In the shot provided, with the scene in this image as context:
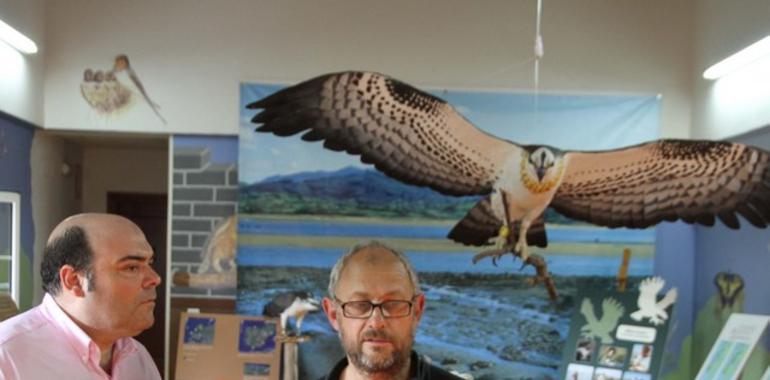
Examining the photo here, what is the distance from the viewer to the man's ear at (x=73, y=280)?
1686 mm

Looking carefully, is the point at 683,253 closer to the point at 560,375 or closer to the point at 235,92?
the point at 560,375

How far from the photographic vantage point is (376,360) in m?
1.39

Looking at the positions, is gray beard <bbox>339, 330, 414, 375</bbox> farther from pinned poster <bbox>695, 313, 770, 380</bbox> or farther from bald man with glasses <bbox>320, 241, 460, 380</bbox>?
pinned poster <bbox>695, 313, 770, 380</bbox>

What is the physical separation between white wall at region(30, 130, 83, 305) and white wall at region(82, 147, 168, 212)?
24 cm

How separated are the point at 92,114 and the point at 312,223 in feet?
5.10

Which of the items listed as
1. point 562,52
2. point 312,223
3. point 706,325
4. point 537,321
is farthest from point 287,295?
point 706,325

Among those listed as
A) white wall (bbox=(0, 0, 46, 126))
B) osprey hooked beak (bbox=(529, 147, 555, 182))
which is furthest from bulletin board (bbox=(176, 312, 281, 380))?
osprey hooked beak (bbox=(529, 147, 555, 182))

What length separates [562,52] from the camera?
4.44 m

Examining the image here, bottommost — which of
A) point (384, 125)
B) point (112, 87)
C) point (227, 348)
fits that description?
point (227, 348)

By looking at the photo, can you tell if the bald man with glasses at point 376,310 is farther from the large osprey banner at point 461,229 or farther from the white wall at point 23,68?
the white wall at point 23,68

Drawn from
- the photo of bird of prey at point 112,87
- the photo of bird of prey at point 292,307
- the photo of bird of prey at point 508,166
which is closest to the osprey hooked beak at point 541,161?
the photo of bird of prey at point 508,166

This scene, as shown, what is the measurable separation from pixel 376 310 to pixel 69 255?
0.81 metres

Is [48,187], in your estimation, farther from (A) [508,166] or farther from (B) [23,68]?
(A) [508,166]

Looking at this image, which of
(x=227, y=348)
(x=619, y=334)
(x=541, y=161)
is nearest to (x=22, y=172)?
(x=227, y=348)
